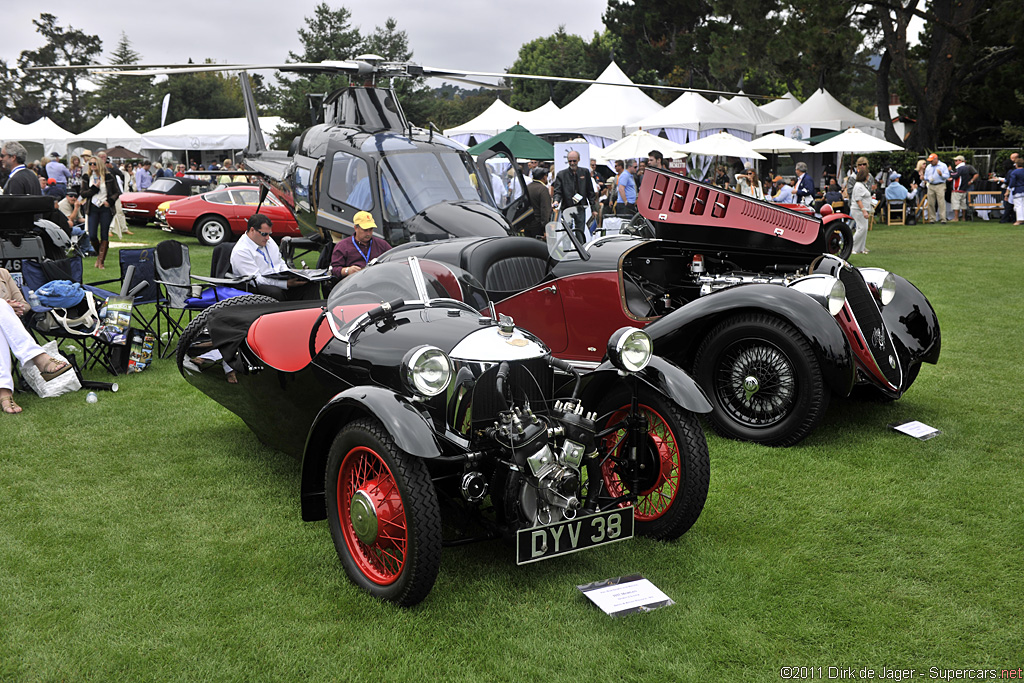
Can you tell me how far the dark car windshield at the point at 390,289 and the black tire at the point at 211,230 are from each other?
15.0 meters

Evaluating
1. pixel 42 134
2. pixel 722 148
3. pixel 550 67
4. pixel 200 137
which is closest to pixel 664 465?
pixel 722 148

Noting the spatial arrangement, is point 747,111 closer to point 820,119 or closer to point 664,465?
point 820,119

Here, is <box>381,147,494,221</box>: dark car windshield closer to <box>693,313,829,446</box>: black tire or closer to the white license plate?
<box>693,313,829,446</box>: black tire

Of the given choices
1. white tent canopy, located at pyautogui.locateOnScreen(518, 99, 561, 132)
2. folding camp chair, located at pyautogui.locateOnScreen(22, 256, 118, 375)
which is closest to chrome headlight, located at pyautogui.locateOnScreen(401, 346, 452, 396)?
folding camp chair, located at pyautogui.locateOnScreen(22, 256, 118, 375)

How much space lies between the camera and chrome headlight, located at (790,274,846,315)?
5.61 m

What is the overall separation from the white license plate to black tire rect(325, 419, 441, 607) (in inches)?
14.2

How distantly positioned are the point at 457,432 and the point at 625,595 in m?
1.03

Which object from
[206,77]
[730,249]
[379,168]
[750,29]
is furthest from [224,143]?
[206,77]

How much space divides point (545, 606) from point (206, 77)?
77.0 metres

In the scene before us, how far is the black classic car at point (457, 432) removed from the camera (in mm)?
3447

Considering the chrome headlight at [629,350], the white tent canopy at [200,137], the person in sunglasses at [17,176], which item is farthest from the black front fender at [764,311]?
the white tent canopy at [200,137]

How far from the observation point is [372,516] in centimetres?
350

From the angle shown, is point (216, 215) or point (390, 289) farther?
point (216, 215)

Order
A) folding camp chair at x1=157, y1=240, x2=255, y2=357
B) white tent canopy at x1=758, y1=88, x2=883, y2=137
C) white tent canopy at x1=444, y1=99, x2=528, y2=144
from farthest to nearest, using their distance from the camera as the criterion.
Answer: white tent canopy at x1=444, y1=99, x2=528, y2=144, white tent canopy at x1=758, y1=88, x2=883, y2=137, folding camp chair at x1=157, y1=240, x2=255, y2=357
